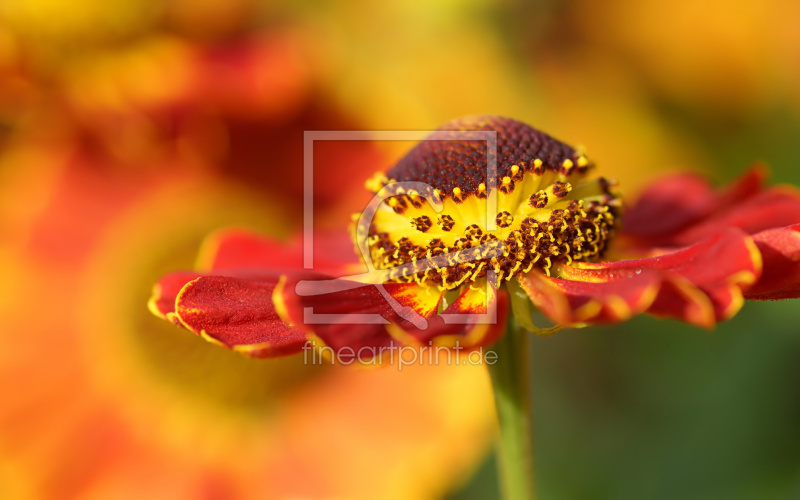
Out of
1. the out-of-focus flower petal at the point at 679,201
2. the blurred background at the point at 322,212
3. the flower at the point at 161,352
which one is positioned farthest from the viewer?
the flower at the point at 161,352

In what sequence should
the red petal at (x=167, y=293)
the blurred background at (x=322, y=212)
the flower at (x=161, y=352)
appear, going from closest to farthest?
the red petal at (x=167, y=293)
the blurred background at (x=322, y=212)
the flower at (x=161, y=352)

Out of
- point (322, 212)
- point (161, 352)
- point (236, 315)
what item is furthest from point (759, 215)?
point (161, 352)

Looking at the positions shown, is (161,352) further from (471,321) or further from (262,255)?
(471,321)

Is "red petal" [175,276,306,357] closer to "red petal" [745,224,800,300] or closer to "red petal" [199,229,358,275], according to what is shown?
"red petal" [199,229,358,275]

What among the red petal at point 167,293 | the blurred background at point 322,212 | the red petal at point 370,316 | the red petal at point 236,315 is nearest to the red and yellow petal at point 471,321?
the red petal at point 370,316

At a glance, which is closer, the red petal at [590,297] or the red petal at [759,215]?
the red petal at [590,297]

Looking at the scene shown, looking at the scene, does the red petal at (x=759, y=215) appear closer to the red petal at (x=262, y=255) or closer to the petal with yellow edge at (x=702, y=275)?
the petal with yellow edge at (x=702, y=275)
